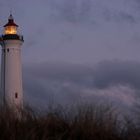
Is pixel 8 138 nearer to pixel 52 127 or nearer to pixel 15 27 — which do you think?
pixel 52 127

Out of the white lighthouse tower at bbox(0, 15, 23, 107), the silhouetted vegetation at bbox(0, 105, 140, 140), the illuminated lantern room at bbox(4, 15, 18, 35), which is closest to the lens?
the silhouetted vegetation at bbox(0, 105, 140, 140)

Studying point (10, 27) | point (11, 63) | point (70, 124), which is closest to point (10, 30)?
point (10, 27)

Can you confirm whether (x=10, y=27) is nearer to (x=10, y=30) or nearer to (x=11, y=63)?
(x=10, y=30)

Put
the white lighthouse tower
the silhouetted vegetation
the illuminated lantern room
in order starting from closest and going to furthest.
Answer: the silhouetted vegetation < the white lighthouse tower < the illuminated lantern room

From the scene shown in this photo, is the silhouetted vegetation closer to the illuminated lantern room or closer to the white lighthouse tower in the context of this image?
the white lighthouse tower

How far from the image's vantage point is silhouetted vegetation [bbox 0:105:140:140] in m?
9.54

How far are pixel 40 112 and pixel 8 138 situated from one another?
1.44m

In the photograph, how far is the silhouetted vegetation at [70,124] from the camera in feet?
31.3

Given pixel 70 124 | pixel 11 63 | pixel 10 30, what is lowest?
pixel 70 124

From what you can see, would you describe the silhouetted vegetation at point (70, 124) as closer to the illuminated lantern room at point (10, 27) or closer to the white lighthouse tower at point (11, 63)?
the white lighthouse tower at point (11, 63)

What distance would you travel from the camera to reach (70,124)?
10055 mm

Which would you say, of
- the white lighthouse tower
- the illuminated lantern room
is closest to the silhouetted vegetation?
the white lighthouse tower

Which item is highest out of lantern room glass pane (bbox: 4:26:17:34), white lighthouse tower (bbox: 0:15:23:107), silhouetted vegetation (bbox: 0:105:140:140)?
lantern room glass pane (bbox: 4:26:17:34)

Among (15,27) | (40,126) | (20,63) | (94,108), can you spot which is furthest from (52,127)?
(15,27)
